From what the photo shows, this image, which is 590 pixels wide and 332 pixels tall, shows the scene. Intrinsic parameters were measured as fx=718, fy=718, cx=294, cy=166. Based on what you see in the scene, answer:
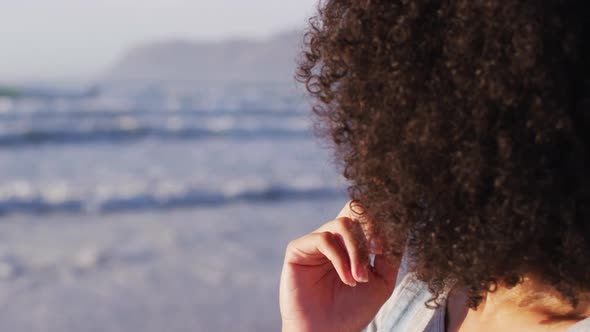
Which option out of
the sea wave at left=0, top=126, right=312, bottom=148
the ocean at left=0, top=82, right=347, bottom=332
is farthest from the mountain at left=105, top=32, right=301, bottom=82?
the ocean at left=0, top=82, right=347, bottom=332

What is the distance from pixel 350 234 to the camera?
4.62 feet

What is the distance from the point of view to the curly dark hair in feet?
3.10

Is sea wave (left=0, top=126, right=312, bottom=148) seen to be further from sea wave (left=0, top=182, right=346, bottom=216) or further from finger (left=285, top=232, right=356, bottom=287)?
finger (left=285, top=232, right=356, bottom=287)

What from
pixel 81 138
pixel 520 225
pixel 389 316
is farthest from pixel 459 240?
pixel 81 138

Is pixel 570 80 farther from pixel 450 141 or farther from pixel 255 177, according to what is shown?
pixel 255 177

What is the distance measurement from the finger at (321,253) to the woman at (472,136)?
148 millimetres

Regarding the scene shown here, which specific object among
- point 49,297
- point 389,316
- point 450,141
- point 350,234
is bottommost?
point 49,297

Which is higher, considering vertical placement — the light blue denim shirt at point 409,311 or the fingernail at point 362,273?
the fingernail at point 362,273

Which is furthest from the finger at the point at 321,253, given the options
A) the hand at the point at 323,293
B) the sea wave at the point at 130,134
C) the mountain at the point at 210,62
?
the mountain at the point at 210,62

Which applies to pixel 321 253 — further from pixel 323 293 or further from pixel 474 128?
pixel 474 128

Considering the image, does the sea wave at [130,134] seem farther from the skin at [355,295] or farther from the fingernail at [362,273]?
the fingernail at [362,273]

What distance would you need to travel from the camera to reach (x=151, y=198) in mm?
6883

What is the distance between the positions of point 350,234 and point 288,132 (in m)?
10.2

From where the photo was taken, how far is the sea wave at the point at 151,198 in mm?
6668
